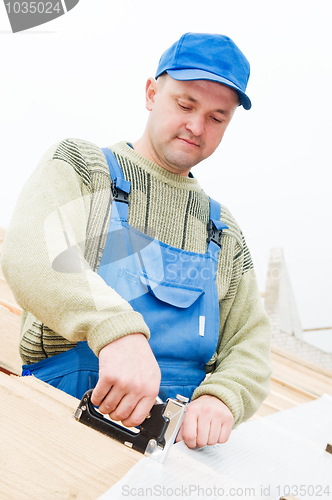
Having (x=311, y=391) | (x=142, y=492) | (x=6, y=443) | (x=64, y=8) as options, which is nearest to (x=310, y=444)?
(x=142, y=492)

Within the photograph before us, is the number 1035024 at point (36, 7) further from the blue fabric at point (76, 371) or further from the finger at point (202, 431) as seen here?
the finger at point (202, 431)

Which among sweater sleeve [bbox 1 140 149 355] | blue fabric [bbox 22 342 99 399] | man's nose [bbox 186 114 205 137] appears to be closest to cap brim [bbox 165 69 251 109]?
man's nose [bbox 186 114 205 137]

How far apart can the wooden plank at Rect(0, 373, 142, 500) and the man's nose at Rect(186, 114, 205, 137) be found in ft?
2.70

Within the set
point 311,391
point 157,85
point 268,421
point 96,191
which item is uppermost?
point 157,85

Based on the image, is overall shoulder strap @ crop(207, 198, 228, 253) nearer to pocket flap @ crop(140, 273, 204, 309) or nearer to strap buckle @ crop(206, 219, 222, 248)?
strap buckle @ crop(206, 219, 222, 248)

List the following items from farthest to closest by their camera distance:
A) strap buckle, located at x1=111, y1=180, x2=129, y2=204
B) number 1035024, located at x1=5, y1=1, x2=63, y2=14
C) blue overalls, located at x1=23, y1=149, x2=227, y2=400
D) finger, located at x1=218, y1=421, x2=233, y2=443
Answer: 1. number 1035024, located at x1=5, y1=1, x2=63, y2=14
2. strap buckle, located at x1=111, y1=180, x2=129, y2=204
3. blue overalls, located at x1=23, y1=149, x2=227, y2=400
4. finger, located at x1=218, y1=421, x2=233, y2=443

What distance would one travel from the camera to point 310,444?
1.16m

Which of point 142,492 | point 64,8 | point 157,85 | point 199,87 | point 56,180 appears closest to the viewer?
point 142,492

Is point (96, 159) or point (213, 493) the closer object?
point (213, 493)

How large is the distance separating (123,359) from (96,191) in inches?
21.2

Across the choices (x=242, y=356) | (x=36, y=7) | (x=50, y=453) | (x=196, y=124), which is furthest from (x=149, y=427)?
(x=36, y=7)

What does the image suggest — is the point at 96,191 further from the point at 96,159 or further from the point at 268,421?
the point at 268,421

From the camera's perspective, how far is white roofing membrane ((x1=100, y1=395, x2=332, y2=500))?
23.6 inches

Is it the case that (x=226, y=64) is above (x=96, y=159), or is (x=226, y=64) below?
above
